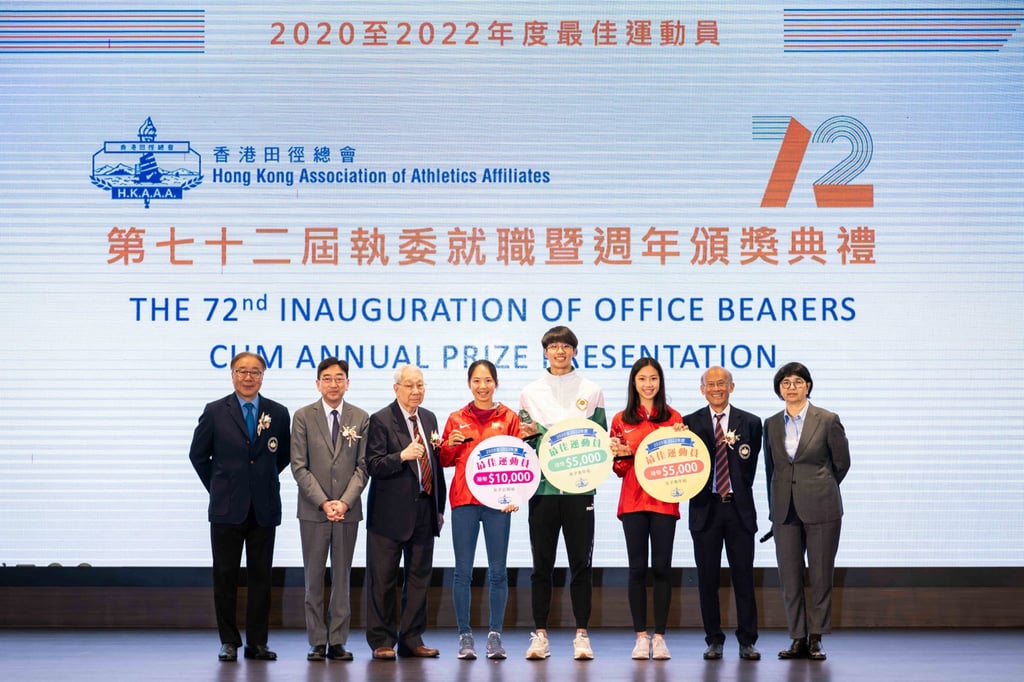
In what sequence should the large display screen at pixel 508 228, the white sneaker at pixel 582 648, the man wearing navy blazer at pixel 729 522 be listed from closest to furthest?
1. the white sneaker at pixel 582 648
2. the man wearing navy blazer at pixel 729 522
3. the large display screen at pixel 508 228

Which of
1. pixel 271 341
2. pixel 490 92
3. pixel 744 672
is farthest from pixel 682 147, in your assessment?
pixel 744 672

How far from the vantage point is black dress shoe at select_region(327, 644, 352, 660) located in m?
5.51

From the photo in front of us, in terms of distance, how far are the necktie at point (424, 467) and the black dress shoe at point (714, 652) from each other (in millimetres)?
1468

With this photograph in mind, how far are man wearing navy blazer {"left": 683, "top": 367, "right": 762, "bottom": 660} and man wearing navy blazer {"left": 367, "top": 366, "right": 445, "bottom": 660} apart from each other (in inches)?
48.9

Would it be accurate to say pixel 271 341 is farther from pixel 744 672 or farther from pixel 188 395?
pixel 744 672

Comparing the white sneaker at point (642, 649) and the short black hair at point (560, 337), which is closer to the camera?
the white sneaker at point (642, 649)

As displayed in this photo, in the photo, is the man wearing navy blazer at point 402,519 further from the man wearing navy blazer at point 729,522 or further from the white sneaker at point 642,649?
the man wearing navy blazer at point 729,522

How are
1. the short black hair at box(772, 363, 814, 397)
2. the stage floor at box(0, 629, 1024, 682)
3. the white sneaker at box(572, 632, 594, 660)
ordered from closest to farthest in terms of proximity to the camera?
the stage floor at box(0, 629, 1024, 682) → the white sneaker at box(572, 632, 594, 660) → the short black hair at box(772, 363, 814, 397)

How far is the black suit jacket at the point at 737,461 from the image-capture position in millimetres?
5578

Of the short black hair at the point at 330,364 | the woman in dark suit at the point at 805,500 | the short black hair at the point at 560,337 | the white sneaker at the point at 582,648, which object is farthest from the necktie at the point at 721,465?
the short black hair at the point at 330,364

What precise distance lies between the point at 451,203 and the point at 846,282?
220 centimetres

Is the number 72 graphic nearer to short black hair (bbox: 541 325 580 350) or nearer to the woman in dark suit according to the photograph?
the woman in dark suit

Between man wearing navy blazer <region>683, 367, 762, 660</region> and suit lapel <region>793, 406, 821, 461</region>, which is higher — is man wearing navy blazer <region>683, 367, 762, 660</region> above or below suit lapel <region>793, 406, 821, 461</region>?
below

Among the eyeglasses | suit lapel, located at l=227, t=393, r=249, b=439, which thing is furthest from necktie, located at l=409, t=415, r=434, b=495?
suit lapel, located at l=227, t=393, r=249, b=439
